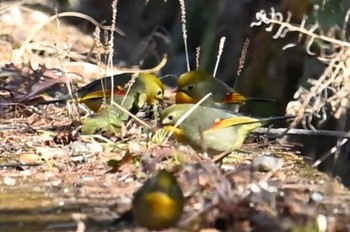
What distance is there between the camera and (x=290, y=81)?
738cm

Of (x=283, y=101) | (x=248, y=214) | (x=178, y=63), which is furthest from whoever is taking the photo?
(x=178, y=63)

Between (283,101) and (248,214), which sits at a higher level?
(248,214)

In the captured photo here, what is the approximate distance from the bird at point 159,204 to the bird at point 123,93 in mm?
2106

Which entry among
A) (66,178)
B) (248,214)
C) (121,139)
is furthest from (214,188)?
(121,139)

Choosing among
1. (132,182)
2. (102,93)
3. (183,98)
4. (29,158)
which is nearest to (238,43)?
(183,98)

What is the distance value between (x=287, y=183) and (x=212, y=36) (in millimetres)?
6110

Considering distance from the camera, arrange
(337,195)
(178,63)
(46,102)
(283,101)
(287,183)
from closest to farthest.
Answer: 1. (337,195)
2. (287,183)
3. (46,102)
4. (283,101)
5. (178,63)

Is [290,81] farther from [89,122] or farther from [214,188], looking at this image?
A: [214,188]

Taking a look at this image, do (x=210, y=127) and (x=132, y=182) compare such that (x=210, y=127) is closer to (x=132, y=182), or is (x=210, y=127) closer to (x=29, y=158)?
(x=29, y=158)

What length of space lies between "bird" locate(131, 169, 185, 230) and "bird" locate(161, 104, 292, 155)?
3.97 feet

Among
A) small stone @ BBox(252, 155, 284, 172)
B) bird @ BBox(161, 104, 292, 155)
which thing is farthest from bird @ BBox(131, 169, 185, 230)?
bird @ BBox(161, 104, 292, 155)

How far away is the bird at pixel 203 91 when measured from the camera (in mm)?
4801

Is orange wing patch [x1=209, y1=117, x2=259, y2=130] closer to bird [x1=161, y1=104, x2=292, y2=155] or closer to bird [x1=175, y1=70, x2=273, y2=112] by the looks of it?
bird [x1=161, y1=104, x2=292, y2=155]

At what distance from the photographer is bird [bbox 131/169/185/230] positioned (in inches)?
83.6
